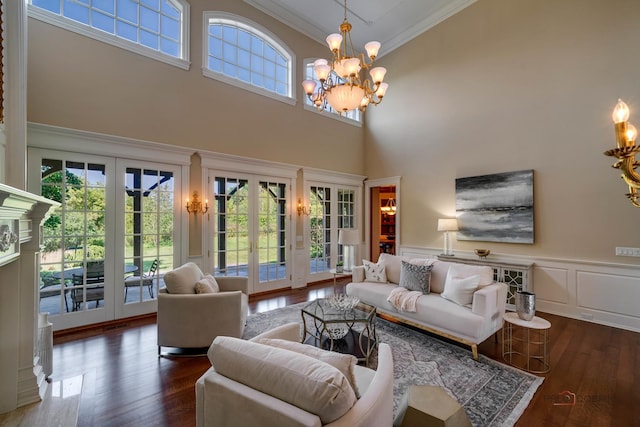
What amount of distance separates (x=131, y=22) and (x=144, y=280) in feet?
12.8

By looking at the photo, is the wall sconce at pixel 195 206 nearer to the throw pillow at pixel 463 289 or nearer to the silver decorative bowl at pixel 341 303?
Result: the silver decorative bowl at pixel 341 303

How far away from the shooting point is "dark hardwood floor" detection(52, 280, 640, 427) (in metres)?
2.13

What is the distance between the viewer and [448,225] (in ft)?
17.5

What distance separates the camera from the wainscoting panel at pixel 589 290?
3.77 meters

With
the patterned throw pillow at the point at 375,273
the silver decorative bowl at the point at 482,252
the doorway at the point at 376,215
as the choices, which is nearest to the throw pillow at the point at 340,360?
the patterned throw pillow at the point at 375,273

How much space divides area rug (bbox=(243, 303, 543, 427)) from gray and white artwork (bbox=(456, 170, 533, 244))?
101 inches

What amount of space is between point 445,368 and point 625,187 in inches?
143

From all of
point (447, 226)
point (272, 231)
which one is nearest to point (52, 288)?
point (272, 231)

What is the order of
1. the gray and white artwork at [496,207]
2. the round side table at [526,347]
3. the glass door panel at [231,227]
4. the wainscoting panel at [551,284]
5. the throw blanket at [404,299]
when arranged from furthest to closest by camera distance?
the glass door panel at [231,227] → the gray and white artwork at [496,207] → the wainscoting panel at [551,284] → the throw blanket at [404,299] → the round side table at [526,347]

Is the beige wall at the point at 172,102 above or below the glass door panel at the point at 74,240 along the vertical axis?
above

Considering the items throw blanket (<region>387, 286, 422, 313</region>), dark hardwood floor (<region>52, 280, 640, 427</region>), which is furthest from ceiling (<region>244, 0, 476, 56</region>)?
dark hardwood floor (<region>52, 280, 640, 427</region>)

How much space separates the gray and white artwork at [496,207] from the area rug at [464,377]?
258 centimetres

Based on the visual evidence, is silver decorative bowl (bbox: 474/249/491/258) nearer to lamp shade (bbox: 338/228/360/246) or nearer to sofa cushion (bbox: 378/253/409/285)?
sofa cushion (bbox: 378/253/409/285)

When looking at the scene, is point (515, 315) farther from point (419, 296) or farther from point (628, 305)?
point (628, 305)
